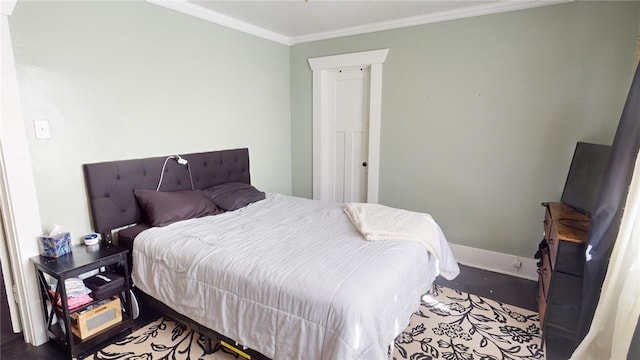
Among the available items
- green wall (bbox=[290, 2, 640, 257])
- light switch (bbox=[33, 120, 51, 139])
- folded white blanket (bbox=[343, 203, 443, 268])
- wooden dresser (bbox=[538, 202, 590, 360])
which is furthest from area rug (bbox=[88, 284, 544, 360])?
light switch (bbox=[33, 120, 51, 139])

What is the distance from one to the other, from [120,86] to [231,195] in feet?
4.10

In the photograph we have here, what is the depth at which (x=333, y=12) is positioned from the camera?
10.2 ft

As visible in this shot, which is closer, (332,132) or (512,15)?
(512,15)

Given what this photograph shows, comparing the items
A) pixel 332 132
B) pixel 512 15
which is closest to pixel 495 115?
pixel 512 15

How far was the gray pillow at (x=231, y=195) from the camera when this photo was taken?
2.97m

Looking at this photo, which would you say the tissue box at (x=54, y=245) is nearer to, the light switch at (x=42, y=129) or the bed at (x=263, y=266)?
the bed at (x=263, y=266)

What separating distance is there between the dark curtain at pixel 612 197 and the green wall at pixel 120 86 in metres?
3.09

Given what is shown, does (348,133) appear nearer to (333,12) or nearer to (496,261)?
(333,12)

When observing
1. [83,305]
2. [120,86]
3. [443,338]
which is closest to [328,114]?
[120,86]

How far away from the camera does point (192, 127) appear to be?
3098 mm

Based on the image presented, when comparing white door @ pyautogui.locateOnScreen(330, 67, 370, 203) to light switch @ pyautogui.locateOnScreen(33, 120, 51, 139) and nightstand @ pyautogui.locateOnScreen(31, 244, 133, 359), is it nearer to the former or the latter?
nightstand @ pyautogui.locateOnScreen(31, 244, 133, 359)

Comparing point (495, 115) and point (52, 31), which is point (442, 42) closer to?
point (495, 115)

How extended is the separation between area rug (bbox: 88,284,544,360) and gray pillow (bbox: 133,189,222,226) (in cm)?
74

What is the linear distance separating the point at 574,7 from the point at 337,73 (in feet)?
7.42
